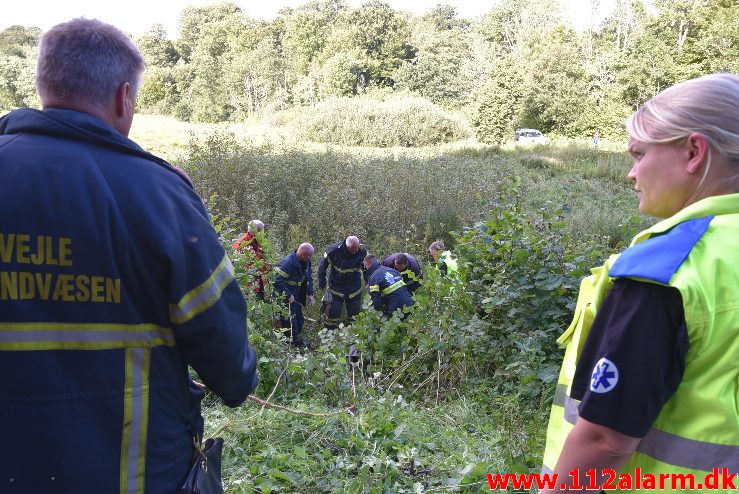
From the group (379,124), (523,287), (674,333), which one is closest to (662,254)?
(674,333)

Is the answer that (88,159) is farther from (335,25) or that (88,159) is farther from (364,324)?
(335,25)

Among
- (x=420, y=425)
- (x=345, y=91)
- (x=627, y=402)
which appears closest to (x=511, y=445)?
(x=420, y=425)

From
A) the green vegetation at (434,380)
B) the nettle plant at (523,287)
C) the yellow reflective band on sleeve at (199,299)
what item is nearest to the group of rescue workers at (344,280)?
the green vegetation at (434,380)

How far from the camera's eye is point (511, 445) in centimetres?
321

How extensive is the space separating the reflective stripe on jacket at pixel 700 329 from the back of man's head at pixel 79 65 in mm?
1457

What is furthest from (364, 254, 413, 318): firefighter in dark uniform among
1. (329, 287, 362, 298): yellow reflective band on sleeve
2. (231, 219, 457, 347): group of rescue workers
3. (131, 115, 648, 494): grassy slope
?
(131, 115, 648, 494): grassy slope

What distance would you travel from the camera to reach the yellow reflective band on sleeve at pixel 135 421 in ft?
5.14

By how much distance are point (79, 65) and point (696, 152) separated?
165cm

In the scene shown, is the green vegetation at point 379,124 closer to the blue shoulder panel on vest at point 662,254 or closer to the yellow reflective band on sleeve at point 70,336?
the yellow reflective band on sleeve at point 70,336

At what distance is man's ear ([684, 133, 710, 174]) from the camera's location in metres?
1.42

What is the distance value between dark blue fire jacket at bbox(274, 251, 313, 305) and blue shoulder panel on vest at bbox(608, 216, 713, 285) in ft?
26.3

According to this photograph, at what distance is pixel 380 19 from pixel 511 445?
50488mm

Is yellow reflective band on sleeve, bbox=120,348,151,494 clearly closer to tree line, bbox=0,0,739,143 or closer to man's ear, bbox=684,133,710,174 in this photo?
man's ear, bbox=684,133,710,174

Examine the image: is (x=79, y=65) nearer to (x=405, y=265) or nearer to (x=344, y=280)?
(x=405, y=265)
